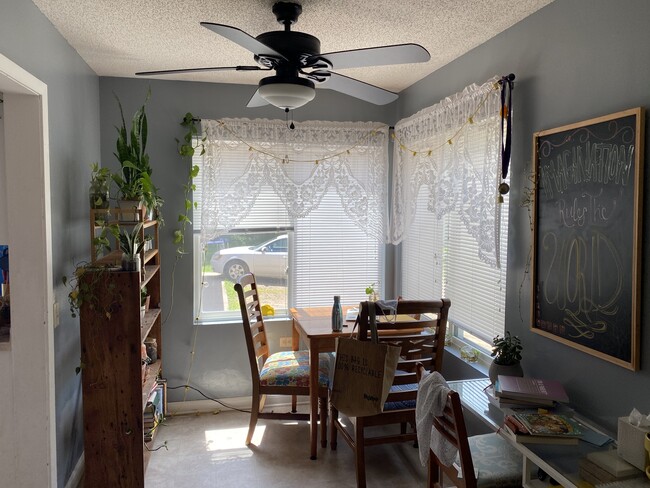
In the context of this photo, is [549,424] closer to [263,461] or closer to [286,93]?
[286,93]

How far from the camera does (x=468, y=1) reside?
7.39 ft

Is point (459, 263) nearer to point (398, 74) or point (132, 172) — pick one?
point (398, 74)

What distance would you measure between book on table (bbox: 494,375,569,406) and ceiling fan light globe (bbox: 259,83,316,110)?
1434 mm

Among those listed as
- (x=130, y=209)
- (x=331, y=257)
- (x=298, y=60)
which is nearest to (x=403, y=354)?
(x=331, y=257)

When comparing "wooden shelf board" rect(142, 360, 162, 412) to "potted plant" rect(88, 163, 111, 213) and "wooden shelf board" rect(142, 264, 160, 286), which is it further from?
"potted plant" rect(88, 163, 111, 213)

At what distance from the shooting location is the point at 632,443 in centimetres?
152

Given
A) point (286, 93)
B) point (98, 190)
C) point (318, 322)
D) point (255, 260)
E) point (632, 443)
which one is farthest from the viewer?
point (255, 260)

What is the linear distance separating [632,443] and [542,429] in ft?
1.07

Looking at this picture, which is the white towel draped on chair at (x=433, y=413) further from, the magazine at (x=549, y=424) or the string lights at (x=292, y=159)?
the string lights at (x=292, y=159)

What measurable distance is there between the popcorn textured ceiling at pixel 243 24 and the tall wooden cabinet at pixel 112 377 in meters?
1.22

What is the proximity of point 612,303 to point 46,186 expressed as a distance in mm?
2424

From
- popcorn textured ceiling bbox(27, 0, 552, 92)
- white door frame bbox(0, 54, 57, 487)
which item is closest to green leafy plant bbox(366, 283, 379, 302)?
popcorn textured ceiling bbox(27, 0, 552, 92)

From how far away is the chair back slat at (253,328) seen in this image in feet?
10.4

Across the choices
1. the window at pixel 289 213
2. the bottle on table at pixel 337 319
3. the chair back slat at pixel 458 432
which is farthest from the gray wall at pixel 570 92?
the window at pixel 289 213
